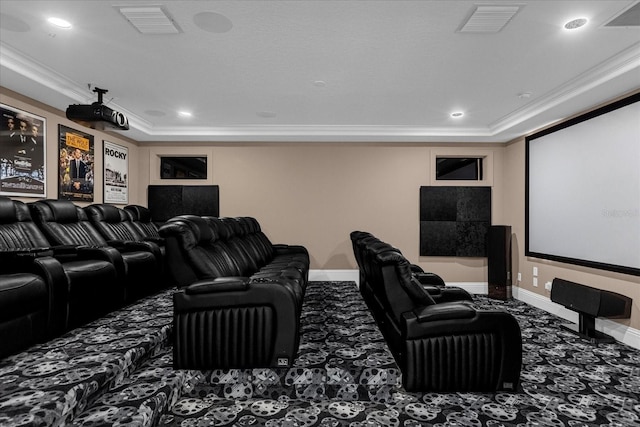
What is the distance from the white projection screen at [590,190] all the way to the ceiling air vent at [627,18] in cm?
124

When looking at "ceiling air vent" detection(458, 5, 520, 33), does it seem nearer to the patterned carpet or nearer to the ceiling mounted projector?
the patterned carpet

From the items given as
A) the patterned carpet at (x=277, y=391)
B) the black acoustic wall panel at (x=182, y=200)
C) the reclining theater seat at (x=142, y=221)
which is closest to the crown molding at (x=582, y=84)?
the patterned carpet at (x=277, y=391)

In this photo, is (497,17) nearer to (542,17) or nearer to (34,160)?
(542,17)

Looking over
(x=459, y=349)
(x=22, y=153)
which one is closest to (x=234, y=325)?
(x=459, y=349)

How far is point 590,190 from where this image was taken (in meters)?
4.05

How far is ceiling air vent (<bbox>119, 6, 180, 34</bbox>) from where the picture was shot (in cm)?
251

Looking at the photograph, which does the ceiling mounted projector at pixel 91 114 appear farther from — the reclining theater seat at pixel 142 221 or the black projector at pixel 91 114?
the reclining theater seat at pixel 142 221

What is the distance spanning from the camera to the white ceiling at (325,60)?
8.35 ft

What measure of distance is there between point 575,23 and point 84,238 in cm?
502

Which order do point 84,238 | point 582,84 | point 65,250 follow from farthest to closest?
point 84,238 < point 582,84 < point 65,250

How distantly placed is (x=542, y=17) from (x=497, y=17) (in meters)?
0.33

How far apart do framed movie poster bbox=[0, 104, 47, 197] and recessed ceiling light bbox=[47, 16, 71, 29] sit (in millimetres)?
1607


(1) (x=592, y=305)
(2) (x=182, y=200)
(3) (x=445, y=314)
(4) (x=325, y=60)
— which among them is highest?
(4) (x=325, y=60)

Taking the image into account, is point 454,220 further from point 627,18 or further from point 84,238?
point 84,238
